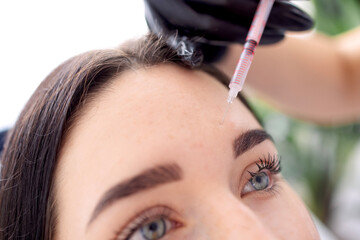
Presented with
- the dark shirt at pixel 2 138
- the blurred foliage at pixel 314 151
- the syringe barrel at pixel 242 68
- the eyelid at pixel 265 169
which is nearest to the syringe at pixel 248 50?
the syringe barrel at pixel 242 68

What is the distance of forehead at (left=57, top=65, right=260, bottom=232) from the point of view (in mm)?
546

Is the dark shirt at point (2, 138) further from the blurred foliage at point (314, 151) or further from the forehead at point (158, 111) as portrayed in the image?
the blurred foliage at point (314, 151)

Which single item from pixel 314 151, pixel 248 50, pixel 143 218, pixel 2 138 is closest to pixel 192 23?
pixel 248 50

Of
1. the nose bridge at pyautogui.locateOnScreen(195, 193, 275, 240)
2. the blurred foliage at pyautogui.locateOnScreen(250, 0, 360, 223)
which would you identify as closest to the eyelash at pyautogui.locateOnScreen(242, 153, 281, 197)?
the nose bridge at pyautogui.locateOnScreen(195, 193, 275, 240)

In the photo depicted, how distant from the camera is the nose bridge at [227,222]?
1.73 ft

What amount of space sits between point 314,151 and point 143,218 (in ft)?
4.85

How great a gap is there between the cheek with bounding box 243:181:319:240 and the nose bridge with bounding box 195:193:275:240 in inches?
1.7

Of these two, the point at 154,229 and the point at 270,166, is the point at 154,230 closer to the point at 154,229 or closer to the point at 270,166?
the point at 154,229

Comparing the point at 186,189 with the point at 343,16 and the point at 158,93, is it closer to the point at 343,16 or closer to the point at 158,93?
the point at 158,93

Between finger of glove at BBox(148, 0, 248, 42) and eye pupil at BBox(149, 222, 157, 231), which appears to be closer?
eye pupil at BBox(149, 222, 157, 231)

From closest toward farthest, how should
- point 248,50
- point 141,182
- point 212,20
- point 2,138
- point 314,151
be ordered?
point 141,182, point 248,50, point 212,20, point 2,138, point 314,151

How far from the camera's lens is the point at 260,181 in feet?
2.24

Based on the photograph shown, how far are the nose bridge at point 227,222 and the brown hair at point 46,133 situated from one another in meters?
0.27

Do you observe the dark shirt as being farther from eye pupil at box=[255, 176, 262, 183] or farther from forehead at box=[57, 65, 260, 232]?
eye pupil at box=[255, 176, 262, 183]
